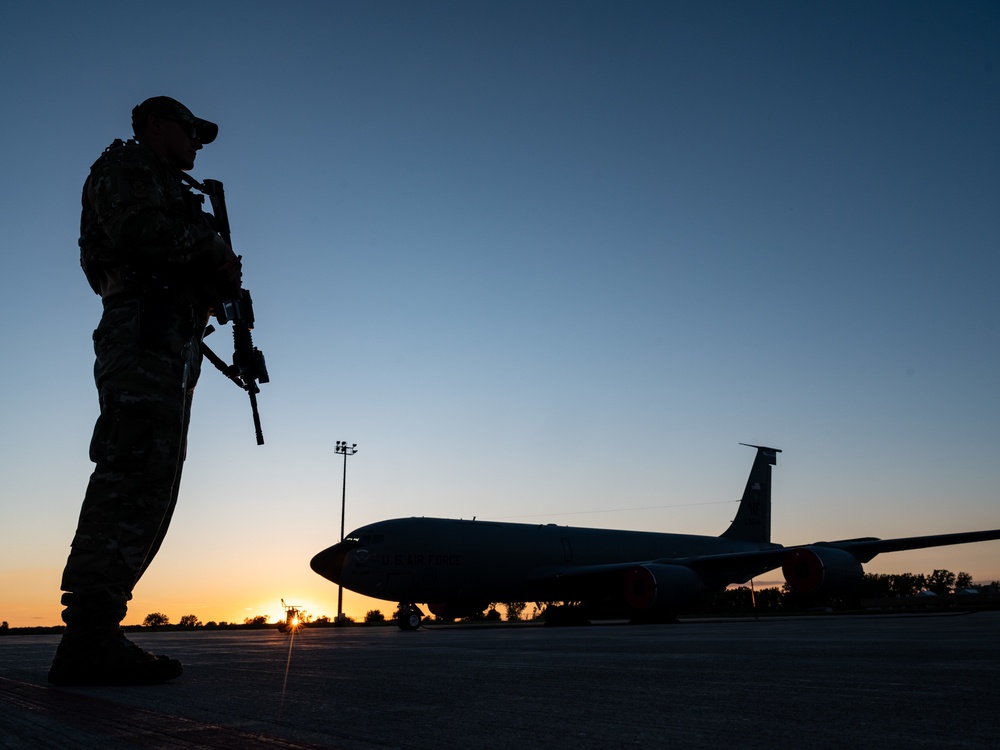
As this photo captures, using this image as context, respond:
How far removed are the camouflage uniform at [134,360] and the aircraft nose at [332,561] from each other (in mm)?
14751

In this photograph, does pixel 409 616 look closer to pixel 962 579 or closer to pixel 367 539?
pixel 367 539

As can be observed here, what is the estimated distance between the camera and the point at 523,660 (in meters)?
3.62

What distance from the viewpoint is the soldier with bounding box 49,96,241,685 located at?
2744 mm

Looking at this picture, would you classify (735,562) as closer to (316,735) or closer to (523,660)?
(523,660)

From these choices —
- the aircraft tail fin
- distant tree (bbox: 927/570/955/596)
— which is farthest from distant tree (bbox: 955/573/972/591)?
the aircraft tail fin

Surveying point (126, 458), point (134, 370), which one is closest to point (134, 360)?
point (134, 370)

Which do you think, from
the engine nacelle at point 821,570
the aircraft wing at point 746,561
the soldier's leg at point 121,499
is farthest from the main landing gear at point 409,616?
the soldier's leg at point 121,499

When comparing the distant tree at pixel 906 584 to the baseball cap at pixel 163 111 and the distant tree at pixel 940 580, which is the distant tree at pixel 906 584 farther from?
the baseball cap at pixel 163 111

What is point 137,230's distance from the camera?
9.91ft

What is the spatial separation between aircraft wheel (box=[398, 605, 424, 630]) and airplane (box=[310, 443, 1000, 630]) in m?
0.03

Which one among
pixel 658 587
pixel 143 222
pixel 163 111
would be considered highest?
pixel 163 111

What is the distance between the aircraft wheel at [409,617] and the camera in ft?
57.2

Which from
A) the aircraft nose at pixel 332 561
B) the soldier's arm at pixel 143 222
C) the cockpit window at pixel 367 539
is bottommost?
the aircraft nose at pixel 332 561

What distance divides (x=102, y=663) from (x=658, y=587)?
15.7 meters
